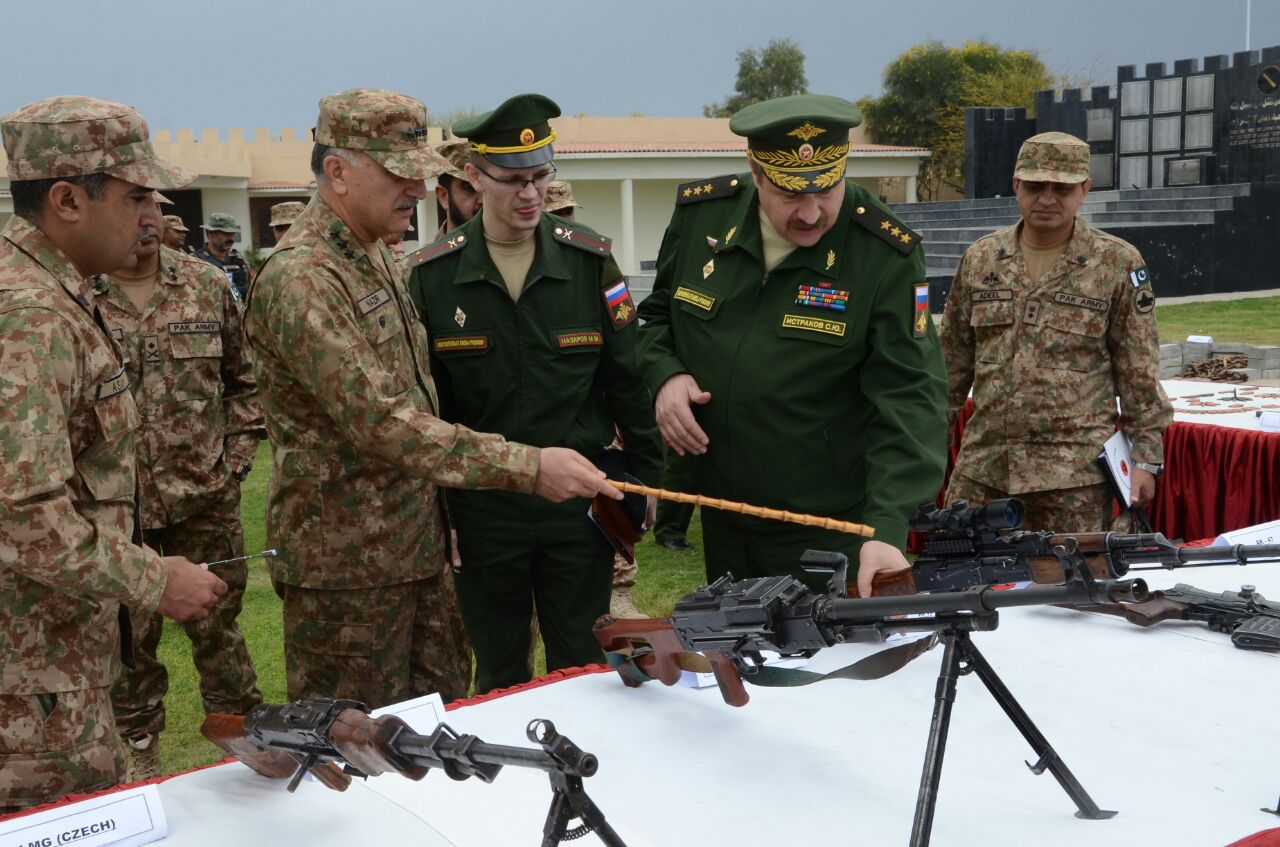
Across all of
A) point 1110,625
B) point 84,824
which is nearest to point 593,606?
point 1110,625

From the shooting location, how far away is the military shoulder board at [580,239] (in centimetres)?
333

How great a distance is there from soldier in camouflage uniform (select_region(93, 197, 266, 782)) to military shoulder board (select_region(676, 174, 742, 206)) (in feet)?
6.34

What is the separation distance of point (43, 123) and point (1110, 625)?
250 cm

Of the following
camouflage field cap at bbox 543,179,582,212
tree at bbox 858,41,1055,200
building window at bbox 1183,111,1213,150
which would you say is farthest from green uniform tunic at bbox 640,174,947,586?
tree at bbox 858,41,1055,200

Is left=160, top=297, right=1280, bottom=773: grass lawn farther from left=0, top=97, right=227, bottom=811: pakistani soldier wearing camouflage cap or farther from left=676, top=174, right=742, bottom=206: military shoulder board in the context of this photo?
left=676, top=174, right=742, bottom=206: military shoulder board

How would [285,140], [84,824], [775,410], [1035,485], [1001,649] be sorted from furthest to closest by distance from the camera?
1. [285,140]
2. [1035,485]
3. [775,410]
4. [1001,649]
5. [84,824]

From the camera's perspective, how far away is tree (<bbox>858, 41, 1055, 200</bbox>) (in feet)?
132

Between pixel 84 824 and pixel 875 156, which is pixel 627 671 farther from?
pixel 875 156

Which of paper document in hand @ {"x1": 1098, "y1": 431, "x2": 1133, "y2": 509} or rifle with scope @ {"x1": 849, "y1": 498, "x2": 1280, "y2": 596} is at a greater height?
rifle with scope @ {"x1": 849, "y1": 498, "x2": 1280, "y2": 596}

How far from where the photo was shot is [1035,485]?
14.6 ft

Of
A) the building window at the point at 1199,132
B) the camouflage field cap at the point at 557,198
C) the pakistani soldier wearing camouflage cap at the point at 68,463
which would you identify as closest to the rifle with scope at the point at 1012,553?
the pakistani soldier wearing camouflage cap at the point at 68,463

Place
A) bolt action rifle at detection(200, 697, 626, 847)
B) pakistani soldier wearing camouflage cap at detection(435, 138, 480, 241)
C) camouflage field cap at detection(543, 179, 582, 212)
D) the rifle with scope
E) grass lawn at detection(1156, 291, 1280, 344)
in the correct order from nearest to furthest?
1. bolt action rifle at detection(200, 697, 626, 847)
2. the rifle with scope
3. pakistani soldier wearing camouflage cap at detection(435, 138, 480, 241)
4. camouflage field cap at detection(543, 179, 582, 212)
5. grass lawn at detection(1156, 291, 1280, 344)

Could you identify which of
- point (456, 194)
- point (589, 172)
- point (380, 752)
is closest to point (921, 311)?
point (380, 752)

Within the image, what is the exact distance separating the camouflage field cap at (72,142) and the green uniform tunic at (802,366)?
138 centimetres
